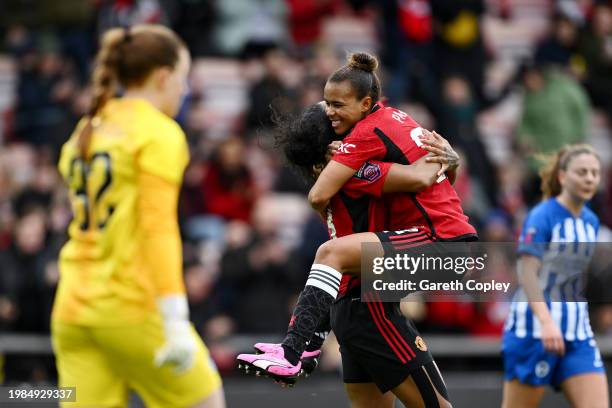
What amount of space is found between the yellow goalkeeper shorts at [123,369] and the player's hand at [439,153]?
1843 mm

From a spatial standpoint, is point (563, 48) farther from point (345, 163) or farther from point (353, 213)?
point (345, 163)

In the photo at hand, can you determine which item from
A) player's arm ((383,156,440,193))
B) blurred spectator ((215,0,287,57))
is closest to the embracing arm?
player's arm ((383,156,440,193))

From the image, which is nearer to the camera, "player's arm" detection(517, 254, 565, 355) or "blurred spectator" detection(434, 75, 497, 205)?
"player's arm" detection(517, 254, 565, 355)

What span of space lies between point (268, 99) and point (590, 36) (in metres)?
3.83

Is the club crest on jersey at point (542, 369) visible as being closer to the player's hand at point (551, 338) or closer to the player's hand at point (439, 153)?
the player's hand at point (551, 338)

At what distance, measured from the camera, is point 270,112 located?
1072 centimetres

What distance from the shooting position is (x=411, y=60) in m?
12.9

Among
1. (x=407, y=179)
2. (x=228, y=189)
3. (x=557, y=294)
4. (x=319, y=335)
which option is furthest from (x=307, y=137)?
(x=228, y=189)

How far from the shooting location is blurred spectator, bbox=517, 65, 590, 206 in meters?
12.2

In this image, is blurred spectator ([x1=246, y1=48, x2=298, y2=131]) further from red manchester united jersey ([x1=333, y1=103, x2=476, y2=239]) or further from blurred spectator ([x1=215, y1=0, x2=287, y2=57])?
red manchester united jersey ([x1=333, y1=103, x2=476, y2=239])

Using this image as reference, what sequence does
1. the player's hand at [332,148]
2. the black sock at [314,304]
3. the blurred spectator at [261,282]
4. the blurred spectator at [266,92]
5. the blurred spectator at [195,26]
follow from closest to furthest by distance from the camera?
the black sock at [314,304] → the player's hand at [332,148] → the blurred spectator at [261,282] → the blurred spectator at [266,92] → the blurred spectator at [195,26]

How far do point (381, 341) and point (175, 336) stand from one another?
5.44 feet

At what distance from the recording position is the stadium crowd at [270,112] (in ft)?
35.3

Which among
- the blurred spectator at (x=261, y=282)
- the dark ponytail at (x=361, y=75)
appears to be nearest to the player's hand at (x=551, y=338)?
the dark ponytail at (x=361, y=75)
